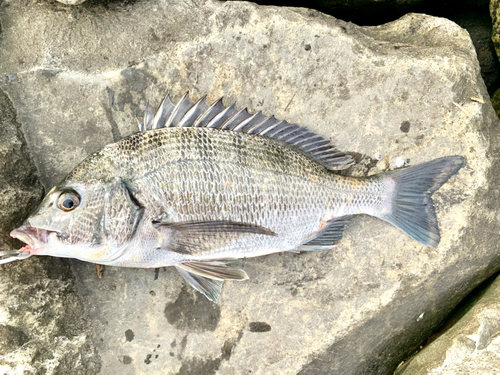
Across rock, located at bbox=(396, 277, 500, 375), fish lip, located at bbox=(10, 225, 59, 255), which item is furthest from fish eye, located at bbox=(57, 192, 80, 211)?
rock, located at bbox=(396, 277, 500, 375)

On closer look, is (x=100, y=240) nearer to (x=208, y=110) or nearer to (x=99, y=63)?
(x=208, y=110)

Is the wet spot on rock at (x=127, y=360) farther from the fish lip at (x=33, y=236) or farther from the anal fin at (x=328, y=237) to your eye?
the anal fin at (x=328, y=237)

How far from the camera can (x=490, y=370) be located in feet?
8.66

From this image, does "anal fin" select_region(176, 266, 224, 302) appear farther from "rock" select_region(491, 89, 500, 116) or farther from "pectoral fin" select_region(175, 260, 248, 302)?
"rock" select_region(491, 89, 500, 116)

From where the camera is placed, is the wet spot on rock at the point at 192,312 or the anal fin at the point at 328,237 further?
the wet spot on rock at the point at 192,312

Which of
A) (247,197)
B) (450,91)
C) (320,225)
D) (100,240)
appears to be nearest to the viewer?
(100,240)

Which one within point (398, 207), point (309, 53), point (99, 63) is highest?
point (309, 53)

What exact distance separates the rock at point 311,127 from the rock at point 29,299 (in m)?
0.16

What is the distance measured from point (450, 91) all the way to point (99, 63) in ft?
9.01

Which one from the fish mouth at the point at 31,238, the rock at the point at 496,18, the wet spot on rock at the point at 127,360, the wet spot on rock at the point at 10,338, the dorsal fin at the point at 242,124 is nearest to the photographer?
the fish mouth at the point at 31,238

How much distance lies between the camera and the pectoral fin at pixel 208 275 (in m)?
2.72

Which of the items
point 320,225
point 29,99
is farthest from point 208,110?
point 29,99

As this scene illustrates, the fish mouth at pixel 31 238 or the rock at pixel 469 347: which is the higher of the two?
the fish mouth at pixel 31 238

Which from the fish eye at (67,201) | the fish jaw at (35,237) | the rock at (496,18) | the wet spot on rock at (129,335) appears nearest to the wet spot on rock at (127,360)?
the wet spot on rock at (129,335)
